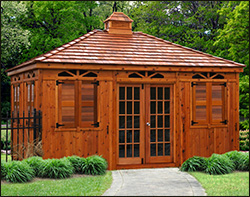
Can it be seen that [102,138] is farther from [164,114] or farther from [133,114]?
[164,114]

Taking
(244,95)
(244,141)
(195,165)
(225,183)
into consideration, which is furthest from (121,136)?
(244,95)

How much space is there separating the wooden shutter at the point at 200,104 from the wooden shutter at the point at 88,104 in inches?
117

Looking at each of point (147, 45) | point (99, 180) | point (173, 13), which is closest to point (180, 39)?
point (173, 13)

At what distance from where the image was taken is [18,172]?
9062mm

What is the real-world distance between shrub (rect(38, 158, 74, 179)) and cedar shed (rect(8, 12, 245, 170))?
1235 mm

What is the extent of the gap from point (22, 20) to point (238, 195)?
71.8 feet

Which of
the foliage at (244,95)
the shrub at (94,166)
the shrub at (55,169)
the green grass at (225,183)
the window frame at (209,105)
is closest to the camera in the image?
the green grass at (225,183)

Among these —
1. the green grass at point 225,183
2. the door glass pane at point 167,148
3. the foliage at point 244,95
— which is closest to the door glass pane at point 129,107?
the door glass pane at point 167,148

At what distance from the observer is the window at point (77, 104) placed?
11.1m

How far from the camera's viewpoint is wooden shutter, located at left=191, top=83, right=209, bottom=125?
1210 centimetres

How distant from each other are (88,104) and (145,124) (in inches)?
69.2

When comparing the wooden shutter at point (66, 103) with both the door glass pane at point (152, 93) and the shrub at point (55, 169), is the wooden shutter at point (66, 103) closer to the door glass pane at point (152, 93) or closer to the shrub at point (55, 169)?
the shrub at point (55, 169)

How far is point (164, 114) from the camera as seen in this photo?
1191cm

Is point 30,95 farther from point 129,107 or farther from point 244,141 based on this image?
point 244,141
